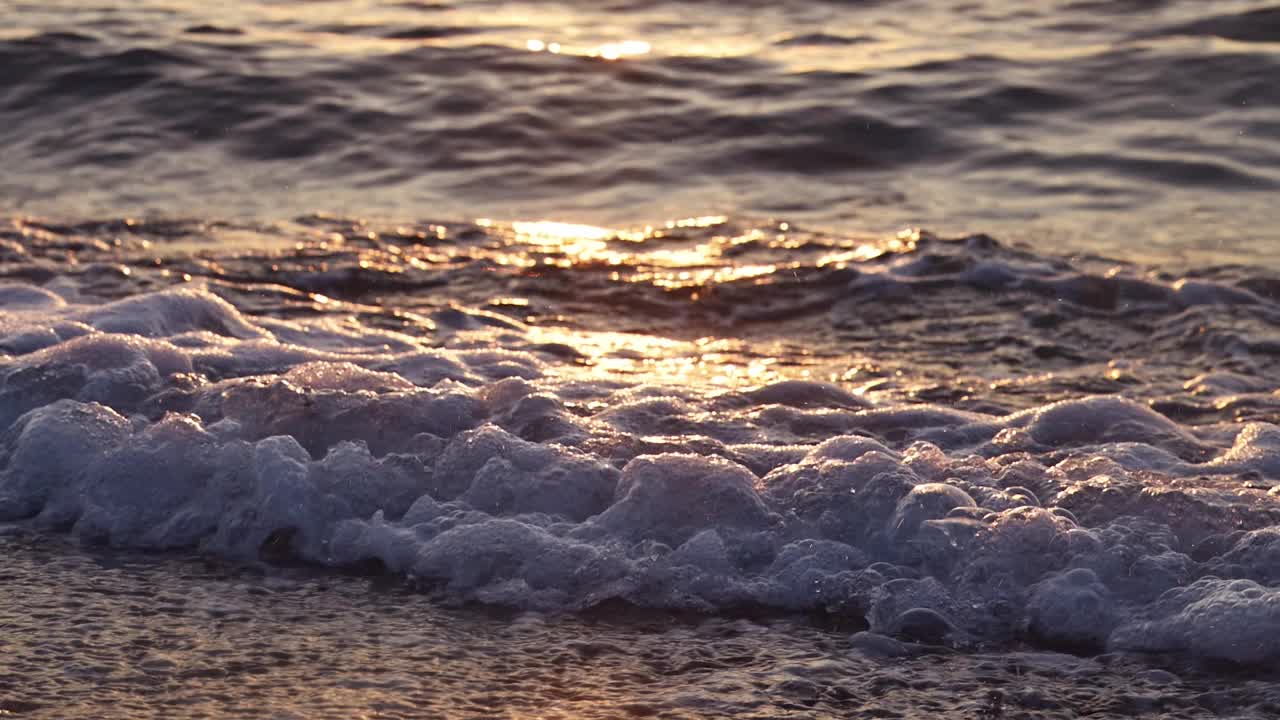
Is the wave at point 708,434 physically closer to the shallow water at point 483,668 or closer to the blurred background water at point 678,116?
the shallow water at point 483,668

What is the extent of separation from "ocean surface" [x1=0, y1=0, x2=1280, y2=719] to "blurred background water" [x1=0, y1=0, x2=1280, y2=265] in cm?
4

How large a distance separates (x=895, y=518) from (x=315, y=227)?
444 cm

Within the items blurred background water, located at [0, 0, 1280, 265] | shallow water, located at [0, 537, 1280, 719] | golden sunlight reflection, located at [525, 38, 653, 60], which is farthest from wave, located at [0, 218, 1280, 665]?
golden sunlight reflection, located at [525, 38, 653, 60]

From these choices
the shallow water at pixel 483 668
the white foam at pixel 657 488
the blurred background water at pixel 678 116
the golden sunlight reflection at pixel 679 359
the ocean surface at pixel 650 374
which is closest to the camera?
the shallow water at pixel 483 668

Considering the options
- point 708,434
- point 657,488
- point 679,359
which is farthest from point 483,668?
point 679,359

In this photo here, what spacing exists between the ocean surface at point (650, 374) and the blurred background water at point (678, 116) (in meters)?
0.04

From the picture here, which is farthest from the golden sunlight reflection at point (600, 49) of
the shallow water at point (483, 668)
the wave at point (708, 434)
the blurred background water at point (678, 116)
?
the shallow water at point (483, 668)

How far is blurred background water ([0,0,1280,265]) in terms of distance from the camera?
7.64 metres

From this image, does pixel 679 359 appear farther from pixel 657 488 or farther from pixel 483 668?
pixel 483 668

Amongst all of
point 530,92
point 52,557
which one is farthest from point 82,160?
point 52,557

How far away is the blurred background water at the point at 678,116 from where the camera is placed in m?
7.64

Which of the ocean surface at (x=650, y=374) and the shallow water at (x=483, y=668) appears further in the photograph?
the ocean surface at (x=650, y=374)

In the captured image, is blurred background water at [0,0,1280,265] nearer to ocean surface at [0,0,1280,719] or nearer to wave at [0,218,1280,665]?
ocean surface at [0,0,1280,719]

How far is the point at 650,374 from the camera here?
16.9ft
